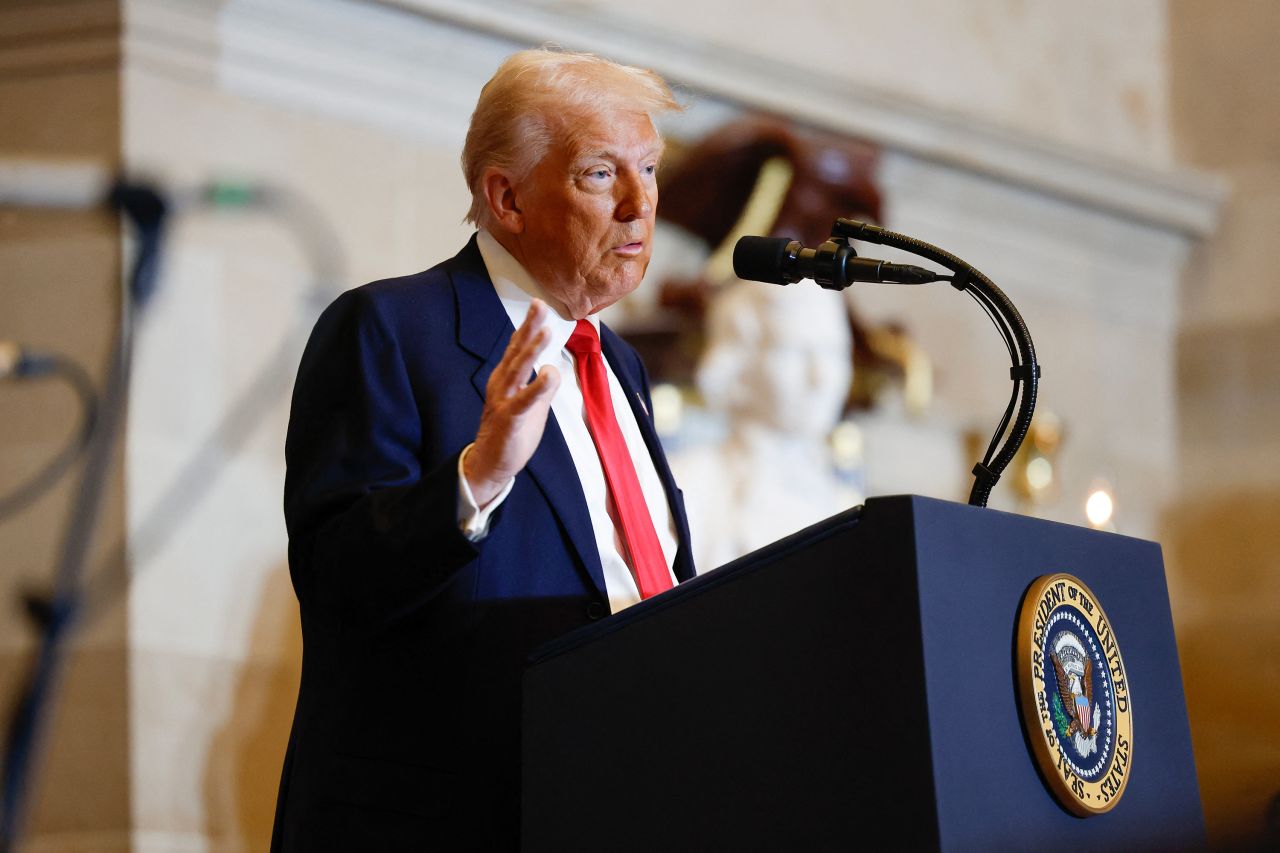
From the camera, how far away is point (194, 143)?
412 centimetres

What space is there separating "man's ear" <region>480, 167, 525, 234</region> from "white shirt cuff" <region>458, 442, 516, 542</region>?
0.58m

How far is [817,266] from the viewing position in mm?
2211

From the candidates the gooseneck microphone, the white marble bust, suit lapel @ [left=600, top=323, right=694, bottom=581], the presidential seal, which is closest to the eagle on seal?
the presidential seal

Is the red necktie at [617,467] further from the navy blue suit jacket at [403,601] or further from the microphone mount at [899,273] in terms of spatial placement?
the microphone mount at [899,273]

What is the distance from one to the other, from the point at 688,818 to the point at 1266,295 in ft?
17.5

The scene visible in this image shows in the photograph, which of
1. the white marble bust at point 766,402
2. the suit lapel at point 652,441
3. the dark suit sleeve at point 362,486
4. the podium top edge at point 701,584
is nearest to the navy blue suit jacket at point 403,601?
the dark suit sleeve at point 362,486

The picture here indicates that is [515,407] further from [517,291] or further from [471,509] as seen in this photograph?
[517,291]

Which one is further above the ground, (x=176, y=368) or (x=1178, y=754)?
(x=176, y=368)

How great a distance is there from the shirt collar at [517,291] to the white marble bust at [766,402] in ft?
8.05

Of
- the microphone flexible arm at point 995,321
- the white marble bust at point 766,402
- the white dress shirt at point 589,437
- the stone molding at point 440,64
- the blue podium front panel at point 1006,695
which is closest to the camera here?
the blue podium front panel at point 1006,695

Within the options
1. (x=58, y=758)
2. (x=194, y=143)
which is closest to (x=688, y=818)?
(x=58, y=758)

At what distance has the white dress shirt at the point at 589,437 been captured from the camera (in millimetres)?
2355

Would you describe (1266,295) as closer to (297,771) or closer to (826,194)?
(826,194)

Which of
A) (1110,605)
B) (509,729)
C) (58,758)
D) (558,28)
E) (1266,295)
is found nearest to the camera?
(1110,605)
